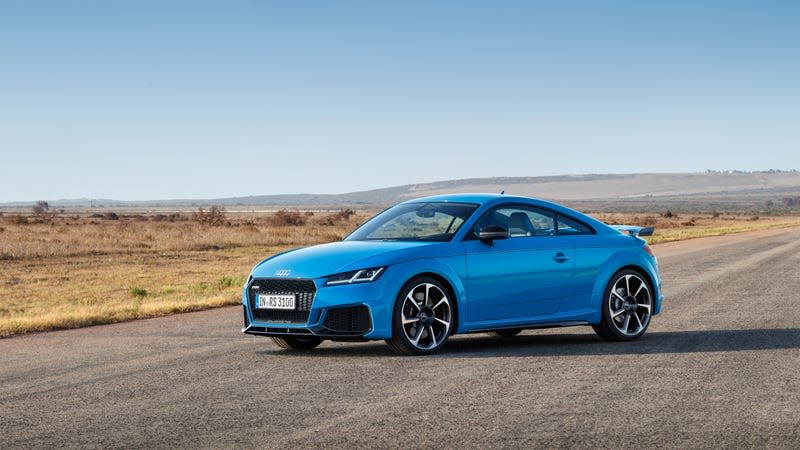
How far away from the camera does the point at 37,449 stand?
21.5 ft

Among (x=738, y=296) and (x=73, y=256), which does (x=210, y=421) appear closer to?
(x=738, y=296)

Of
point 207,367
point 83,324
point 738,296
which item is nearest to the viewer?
point 207,367

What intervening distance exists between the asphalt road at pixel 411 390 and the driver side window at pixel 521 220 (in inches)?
47.0

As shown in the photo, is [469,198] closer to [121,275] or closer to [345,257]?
[345,257]

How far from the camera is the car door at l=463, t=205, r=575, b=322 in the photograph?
10.7 metres

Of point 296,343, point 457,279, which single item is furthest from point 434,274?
point 296,343

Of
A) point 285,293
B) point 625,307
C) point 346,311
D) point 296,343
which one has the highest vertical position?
point 285,293

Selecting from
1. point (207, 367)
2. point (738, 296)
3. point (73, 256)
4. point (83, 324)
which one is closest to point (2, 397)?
point (207, 367)

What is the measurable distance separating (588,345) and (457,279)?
1854 millimetres

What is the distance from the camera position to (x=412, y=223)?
37.9 ft

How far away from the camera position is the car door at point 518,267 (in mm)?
10664

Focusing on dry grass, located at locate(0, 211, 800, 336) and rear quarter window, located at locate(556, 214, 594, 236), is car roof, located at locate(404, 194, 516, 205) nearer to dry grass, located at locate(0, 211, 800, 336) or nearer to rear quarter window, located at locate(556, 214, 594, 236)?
rear quarter window, located at locate(556, 214, 594, 236)

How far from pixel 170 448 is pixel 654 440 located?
289cm

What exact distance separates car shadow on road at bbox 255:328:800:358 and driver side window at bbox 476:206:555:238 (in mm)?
1180
